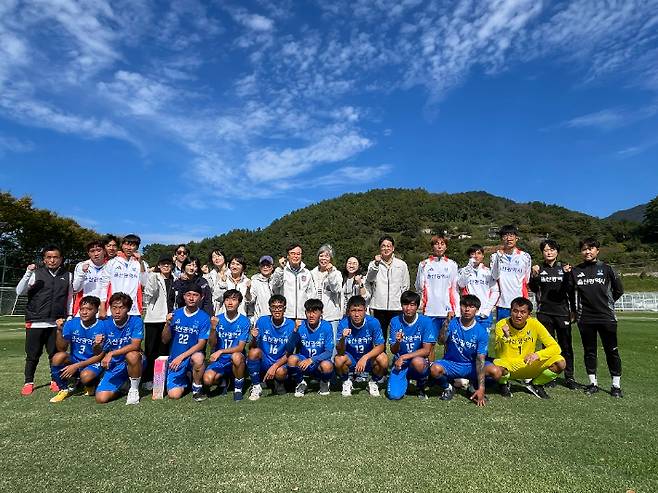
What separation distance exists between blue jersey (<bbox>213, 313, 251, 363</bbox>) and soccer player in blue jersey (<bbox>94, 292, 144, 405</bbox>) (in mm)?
951

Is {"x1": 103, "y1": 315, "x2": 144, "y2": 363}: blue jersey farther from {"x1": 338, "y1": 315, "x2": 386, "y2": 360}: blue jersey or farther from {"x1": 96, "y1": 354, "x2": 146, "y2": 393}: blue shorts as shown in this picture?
{"x1": 338, "y1": 315, "x2": 386, "y2": 360}: blue jersey

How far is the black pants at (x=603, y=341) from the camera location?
527cm

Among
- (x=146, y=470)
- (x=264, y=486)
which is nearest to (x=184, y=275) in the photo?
(x=146, y=470)

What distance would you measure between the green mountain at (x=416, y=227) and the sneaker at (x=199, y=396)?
4959 centimetres

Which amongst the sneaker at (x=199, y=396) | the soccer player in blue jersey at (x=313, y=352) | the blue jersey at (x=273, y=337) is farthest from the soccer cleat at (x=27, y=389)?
the soccer player in blue jersey at (x=313, y=352)

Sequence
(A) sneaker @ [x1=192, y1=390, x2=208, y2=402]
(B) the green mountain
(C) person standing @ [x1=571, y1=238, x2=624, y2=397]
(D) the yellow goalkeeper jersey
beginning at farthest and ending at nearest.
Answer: (B) the green mountain → (C) person standing @ [x1=571, y1=238, x2=624, y2=397] → (D) the yellow goalkeeper jersey → (A) sneaker @ [x1=192, y1=390, x2=208, y2=402]

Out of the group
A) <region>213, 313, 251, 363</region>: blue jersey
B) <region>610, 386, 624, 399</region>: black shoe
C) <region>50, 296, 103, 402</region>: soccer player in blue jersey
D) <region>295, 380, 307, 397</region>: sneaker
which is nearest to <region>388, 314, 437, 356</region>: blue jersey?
<region>295, 380, 307, 397</region>: sneaker

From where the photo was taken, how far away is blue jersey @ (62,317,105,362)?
5.27 m

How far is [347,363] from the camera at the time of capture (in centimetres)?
523

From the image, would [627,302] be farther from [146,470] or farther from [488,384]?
[146,470]

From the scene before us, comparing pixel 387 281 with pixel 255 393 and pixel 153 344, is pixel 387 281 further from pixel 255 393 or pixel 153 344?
pixel 153 344

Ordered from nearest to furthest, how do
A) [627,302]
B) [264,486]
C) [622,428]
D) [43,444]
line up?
[264,486], [43,444], [622,428], [627,302]

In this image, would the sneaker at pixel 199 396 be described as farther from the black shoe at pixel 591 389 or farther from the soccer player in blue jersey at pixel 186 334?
the black shoe at pixel 591 389

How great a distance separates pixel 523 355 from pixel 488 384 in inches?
23.1
